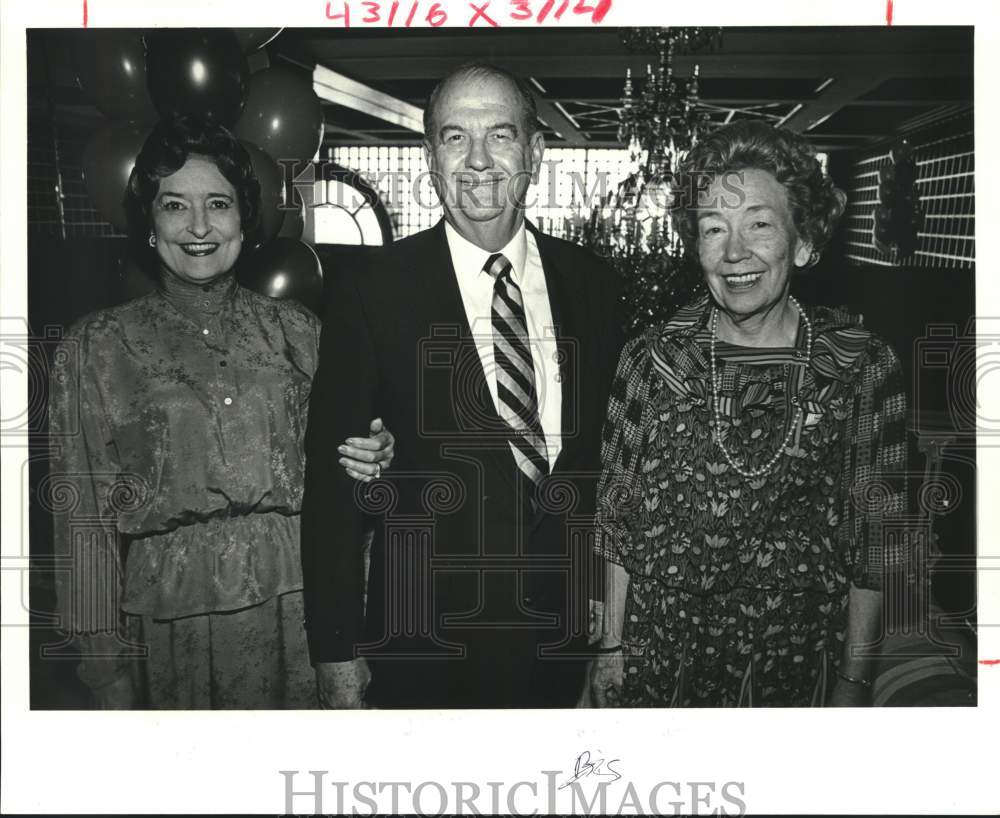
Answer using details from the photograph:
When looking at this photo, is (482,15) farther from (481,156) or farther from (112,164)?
(112,164)

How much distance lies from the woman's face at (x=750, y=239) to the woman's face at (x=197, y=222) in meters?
1.15

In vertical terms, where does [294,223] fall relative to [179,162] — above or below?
below

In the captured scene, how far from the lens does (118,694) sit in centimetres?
259

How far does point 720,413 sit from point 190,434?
1.29m

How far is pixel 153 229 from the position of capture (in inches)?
96.5

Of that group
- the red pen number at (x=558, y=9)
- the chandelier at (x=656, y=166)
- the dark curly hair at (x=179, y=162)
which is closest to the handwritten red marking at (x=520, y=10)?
the red pen number at (x=558, y=9)

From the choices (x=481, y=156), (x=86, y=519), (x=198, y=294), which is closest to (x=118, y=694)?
(x=86, y=519)

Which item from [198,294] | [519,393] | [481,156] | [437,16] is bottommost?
[519,393]

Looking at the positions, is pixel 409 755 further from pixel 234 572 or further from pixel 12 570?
pixel 12 570

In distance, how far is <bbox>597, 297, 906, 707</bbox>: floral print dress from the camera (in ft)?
8.18

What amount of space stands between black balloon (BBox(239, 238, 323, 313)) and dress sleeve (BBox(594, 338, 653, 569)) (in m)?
0.77

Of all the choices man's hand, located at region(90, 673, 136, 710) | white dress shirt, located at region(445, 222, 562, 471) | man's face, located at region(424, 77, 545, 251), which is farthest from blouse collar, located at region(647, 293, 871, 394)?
man's hand, located at region(90, 673, 136, 710)
